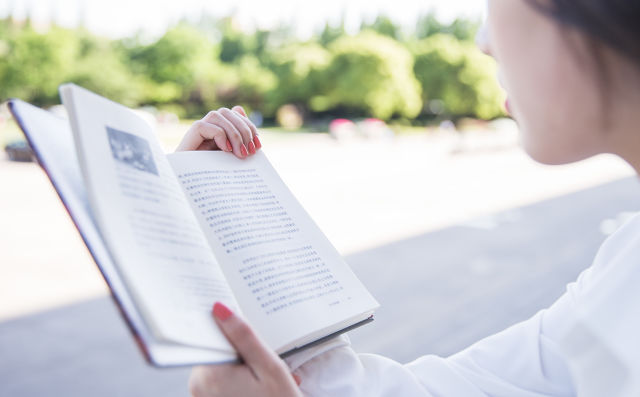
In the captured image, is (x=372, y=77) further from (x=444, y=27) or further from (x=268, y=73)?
(x=444, y=27)

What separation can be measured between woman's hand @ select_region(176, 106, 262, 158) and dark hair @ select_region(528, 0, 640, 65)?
0.51m

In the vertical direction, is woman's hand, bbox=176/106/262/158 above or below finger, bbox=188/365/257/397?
above

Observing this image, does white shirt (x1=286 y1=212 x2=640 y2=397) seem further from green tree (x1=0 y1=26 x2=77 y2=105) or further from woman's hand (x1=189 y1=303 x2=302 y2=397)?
green tree (x1=0 y1=26 x2=77 y2=105)

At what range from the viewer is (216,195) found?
2.55 feet

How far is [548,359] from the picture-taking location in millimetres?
869

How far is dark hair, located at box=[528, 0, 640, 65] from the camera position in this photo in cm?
48

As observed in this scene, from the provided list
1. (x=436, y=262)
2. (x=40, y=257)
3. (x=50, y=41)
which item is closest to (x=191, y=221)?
(x=436, y=262)

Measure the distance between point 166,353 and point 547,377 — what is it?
648 millimetres

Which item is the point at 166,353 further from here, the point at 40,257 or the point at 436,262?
the point at 40,257

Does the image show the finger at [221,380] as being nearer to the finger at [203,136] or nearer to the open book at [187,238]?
the open book at [187,238]

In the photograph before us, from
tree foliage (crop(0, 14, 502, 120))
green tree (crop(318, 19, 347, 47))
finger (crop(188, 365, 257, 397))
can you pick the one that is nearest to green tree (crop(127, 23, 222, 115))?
tree foliage (crop(0, 14, 502, 120))

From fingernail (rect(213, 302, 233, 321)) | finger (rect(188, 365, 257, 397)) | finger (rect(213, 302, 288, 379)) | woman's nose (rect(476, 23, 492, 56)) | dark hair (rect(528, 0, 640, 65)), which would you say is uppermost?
dark hair (rect(528, 0, 640, 65))

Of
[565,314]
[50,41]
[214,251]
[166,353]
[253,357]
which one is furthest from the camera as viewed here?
[50,41]

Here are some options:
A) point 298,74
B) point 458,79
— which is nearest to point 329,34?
point 298,74
